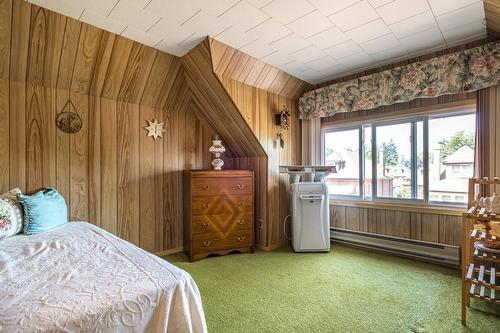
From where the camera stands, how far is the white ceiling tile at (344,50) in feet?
7.92

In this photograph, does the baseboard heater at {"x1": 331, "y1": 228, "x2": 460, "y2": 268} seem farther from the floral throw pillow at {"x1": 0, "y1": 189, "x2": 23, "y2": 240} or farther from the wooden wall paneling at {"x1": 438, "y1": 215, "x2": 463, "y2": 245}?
the floral throw pillow at {"x1": 0, "y1": 189, "x2": 23, "y2": 240}

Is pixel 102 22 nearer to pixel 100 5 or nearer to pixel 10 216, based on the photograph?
pixel 100 5

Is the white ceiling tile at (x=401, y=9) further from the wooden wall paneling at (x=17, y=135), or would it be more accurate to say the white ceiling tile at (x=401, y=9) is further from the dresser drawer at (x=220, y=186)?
the wooden wall paneling at (x=17, y=135)

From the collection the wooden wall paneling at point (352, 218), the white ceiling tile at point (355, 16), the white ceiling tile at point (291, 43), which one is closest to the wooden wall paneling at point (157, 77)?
the white ceiling tile at point (291, 43)

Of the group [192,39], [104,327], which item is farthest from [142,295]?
[192,39]

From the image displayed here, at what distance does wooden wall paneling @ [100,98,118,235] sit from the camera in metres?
2.66

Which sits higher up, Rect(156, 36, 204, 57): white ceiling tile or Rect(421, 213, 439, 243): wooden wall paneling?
Rect(156, 36, 204, 57): white ceiling tile

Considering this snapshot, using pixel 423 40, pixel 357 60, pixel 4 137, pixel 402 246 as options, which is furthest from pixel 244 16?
pixel 402 246

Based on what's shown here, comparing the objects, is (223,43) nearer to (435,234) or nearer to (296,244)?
(296,244)

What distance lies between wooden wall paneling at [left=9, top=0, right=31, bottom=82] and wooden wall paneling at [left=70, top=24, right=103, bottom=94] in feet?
1.10

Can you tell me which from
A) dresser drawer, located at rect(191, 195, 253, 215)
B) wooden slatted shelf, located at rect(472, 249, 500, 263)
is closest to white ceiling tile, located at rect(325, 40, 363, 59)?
dresser drawer, located at rect(191, 195, 253, 215)

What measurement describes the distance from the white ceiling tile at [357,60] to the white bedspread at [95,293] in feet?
8.81

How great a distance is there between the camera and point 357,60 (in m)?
2.77

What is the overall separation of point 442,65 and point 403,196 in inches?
57.4
